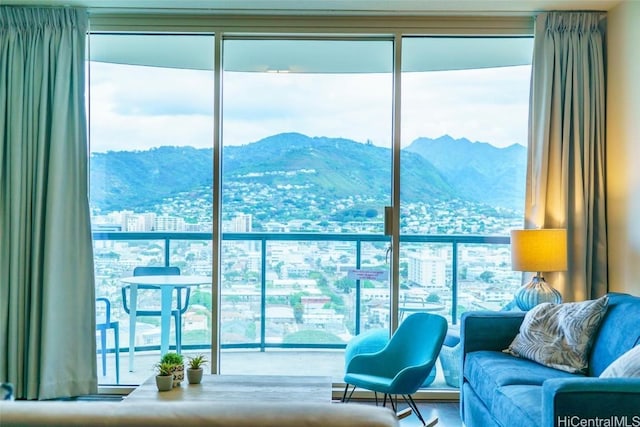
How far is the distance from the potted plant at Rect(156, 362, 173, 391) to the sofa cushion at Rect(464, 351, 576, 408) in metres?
1.64

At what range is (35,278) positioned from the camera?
3.75 m

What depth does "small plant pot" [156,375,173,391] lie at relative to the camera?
2.75 m

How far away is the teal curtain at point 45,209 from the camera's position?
375 centimetres

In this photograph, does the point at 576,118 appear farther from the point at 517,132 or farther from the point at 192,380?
the point at 192,380

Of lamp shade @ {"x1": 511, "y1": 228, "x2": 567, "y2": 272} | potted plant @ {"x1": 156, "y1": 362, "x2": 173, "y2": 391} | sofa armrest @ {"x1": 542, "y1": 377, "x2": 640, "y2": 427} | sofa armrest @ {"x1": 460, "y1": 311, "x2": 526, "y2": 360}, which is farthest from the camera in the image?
lamp shade @ {"x1": 511, "y1": 228, "x2": 567, "y2": 272}

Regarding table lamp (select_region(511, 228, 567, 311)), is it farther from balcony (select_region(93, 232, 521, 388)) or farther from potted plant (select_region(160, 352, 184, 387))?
potted plant (select_region(160, 352, 184, 387))

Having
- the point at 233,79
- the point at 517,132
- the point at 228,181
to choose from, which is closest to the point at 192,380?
the point at 228,181

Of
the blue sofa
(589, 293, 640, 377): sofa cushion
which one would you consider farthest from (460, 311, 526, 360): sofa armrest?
(589, 293, 640, 377): sofa cushion

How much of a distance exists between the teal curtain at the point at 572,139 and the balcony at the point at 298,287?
0.43 metres

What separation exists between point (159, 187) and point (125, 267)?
25.2 inches

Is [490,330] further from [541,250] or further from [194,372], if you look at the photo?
[194,372]

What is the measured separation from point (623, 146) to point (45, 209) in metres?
3.94

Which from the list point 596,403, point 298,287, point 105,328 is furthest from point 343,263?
point 596,403

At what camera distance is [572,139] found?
3814 millimetres
